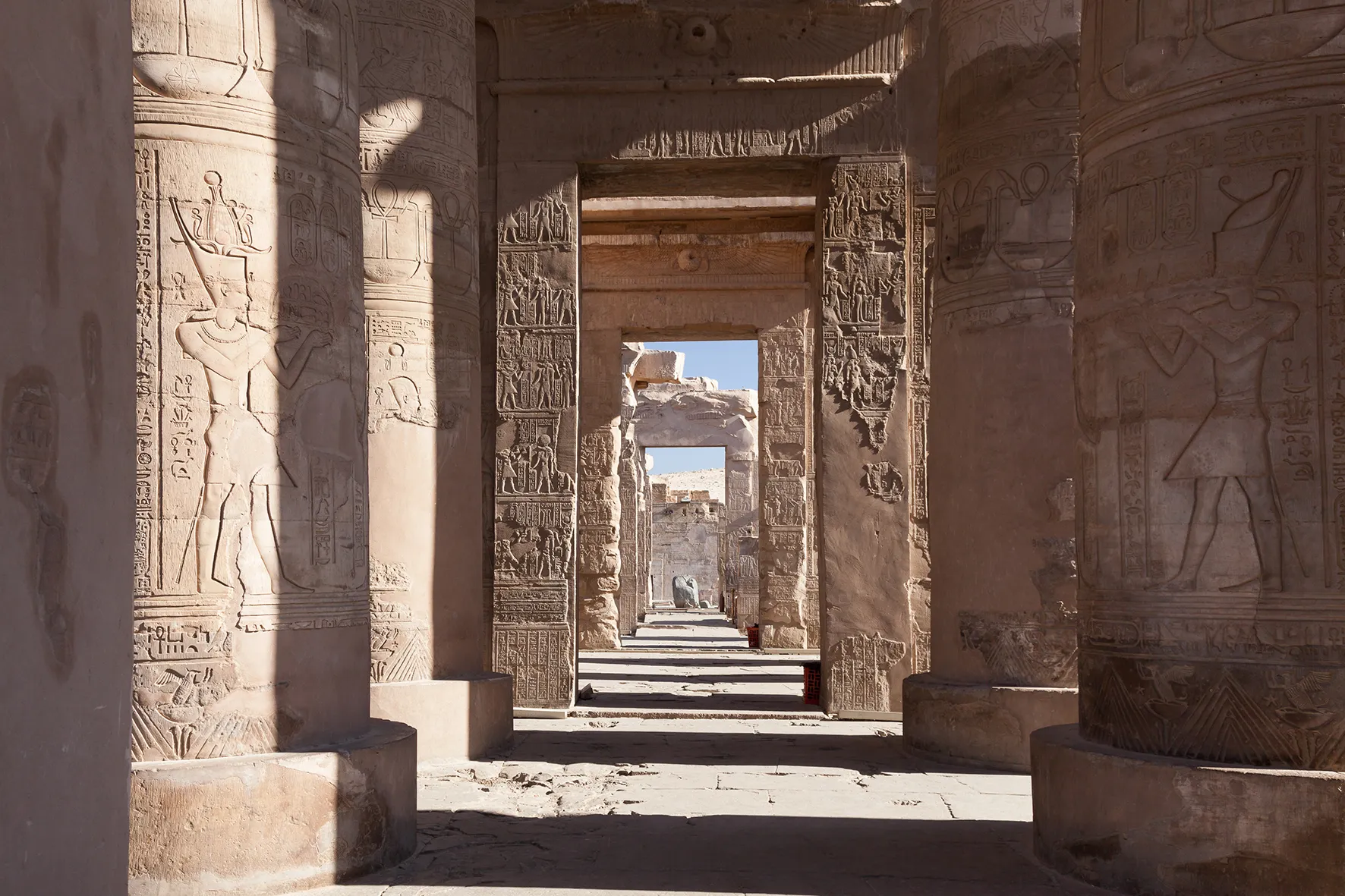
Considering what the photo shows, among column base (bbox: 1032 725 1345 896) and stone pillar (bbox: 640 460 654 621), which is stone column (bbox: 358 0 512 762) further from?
stone pillar (bbox: 640 460 654 621)

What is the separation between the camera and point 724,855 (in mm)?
4398

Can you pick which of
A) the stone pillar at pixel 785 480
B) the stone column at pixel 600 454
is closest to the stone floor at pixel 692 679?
the stone pillar at pixel 785 480

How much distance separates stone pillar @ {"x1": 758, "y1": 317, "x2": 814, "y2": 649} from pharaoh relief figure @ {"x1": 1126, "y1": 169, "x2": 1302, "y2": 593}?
10.1 metres

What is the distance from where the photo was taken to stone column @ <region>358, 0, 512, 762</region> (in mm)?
6355

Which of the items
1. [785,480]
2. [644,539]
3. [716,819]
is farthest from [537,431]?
[644,539]

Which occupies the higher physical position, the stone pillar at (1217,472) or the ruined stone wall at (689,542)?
the stone pillar at (1217,472)

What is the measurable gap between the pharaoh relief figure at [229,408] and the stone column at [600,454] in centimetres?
981

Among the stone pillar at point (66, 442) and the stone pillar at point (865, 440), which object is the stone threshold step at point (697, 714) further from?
the stone pillar at point (66, 442)

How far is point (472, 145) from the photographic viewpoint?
7055 mm

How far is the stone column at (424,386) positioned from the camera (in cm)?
636

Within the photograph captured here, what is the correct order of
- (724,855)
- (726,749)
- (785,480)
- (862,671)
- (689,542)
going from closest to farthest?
1. (724,855)
2. (726,749)
3. (862,671)
4. (785,480)
5. (689,542)

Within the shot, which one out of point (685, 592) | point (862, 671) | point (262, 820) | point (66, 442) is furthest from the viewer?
point (685, 592)

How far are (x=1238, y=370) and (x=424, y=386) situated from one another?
410 cm

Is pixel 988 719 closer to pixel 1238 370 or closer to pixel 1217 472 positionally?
pixel 1217 472
